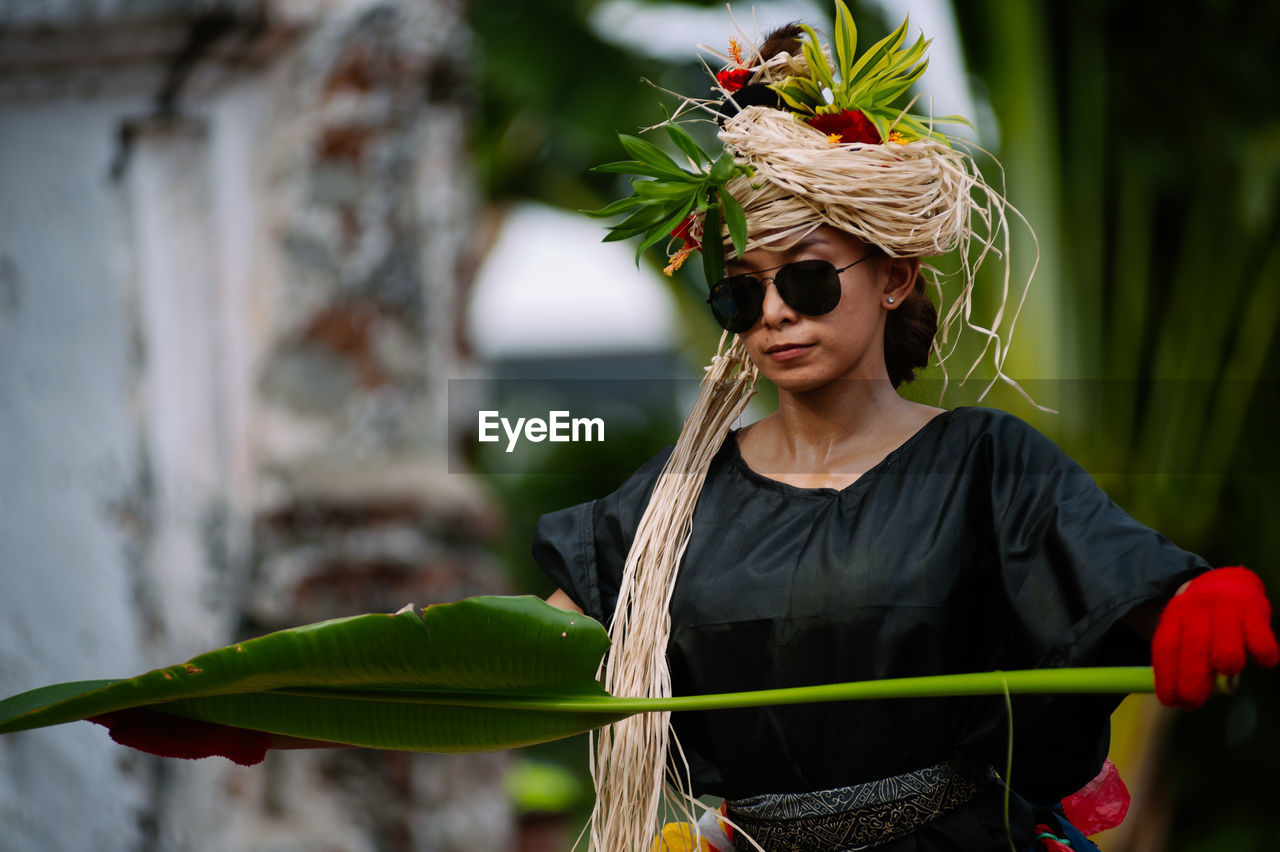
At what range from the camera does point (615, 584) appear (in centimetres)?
154

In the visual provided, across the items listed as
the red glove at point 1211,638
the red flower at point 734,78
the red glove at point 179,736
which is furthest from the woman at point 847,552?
the red glove at point 179,736

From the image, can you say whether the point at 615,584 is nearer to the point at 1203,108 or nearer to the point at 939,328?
the point at 939,328

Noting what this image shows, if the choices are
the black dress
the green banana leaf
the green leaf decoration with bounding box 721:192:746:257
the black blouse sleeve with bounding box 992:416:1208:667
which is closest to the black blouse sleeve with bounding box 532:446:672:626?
the black dress

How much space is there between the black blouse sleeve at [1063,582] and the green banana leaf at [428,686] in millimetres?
99

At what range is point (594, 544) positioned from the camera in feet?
5.09

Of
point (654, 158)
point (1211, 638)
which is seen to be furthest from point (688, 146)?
point (1211, 638)

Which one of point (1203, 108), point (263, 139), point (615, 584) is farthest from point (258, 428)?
point (1203, 108)

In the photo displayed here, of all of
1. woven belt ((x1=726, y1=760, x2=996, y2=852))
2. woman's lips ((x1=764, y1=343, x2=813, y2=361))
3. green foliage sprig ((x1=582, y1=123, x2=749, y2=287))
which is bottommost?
woven belt ((x1=726, y1=760, x2=996, y2=852))

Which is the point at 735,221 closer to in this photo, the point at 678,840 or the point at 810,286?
the point at 810,286

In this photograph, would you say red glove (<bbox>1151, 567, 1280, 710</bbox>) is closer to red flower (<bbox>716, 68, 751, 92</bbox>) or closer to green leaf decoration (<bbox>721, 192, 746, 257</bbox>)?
green leaf decoration (<bbox>721, 192, 746, 257</bbox>)

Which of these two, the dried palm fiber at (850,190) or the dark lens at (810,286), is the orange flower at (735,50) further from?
the dark lens at (810,286)

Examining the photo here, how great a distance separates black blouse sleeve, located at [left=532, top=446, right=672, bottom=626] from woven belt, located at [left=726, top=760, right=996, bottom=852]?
315mm

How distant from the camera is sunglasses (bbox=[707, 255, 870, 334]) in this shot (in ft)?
4.55

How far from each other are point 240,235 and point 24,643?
0.80 m
